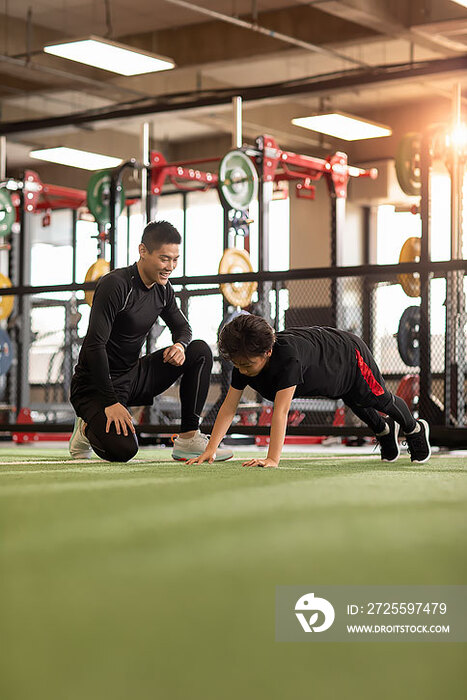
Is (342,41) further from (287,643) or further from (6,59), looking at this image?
(287,643)

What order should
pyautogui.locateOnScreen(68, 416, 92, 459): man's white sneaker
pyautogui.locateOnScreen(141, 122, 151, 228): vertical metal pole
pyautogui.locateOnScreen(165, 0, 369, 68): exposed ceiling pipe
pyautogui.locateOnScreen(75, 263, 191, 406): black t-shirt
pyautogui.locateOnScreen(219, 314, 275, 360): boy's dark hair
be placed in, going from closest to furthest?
1. pyautogui.locateOnScreen(219, 314, 275, 360): boy's dark hair
2. pyautogui.locateOnScreen(75, 263, 191, 406): black t-shirt
3. pyautogui.locateOnScreen(68, 416, 92, 459): man's white sneaker
4. pyautogui.locateOnScreen(141, 122, 151, 228): vertical metal pole
5. pyautogui.locateOnScreen(165, 0, 369, 68): exposed ceiling pipe

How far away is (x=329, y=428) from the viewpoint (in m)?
6.13

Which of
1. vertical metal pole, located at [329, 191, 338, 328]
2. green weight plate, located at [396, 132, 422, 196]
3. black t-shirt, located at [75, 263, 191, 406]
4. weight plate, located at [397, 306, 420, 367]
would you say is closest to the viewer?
black t-shirt, located at [75, 263, 191, 406]

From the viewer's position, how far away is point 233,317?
7289mm

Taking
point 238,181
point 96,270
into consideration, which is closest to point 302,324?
point 238,181

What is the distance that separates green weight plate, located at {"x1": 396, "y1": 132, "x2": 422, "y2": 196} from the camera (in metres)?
8.60

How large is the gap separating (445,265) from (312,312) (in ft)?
8.15

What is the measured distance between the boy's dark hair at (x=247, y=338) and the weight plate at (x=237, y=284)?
311cm

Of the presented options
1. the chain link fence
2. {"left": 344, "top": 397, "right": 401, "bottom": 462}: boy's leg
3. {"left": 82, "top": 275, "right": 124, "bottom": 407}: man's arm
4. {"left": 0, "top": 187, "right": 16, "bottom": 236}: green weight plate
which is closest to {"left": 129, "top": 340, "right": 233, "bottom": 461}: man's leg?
{"left": 82, "top": 275, "right": 124, "bottom": 407}: man's arm

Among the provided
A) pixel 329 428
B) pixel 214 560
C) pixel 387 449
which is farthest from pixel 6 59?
pixel 214 560

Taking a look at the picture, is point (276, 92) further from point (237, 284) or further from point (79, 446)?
point (79, 446)

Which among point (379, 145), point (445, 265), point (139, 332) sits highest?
point (379, 145)

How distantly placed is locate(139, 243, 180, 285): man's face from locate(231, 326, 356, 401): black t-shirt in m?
0.65

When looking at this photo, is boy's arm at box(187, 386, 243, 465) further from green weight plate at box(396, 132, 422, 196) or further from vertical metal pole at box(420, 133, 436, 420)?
green weight plate at box(396, 132, 422, 196)
